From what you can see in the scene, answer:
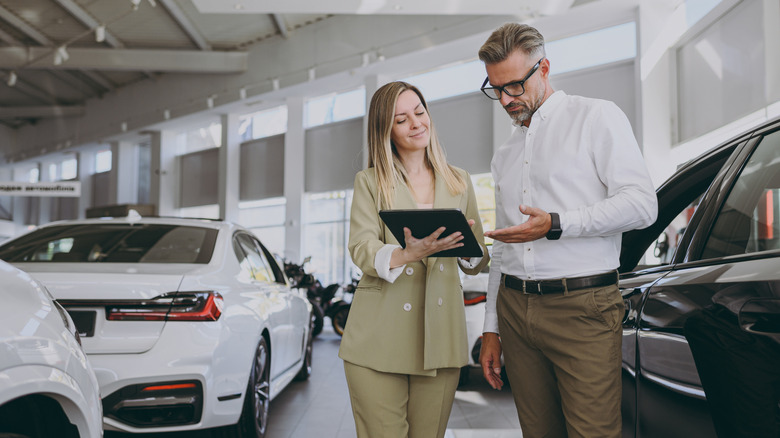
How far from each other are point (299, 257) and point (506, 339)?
565 inches

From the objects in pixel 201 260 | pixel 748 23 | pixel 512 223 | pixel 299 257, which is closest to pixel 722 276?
pixel 512 223

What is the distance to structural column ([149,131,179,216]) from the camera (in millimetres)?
20281

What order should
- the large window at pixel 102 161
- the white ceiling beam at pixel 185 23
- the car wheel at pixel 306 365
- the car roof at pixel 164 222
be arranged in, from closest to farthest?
the car roof at pixel 164 222 < the car wheel at pixel 306 365 < the white ceiling beam at pixel 185 23 < the large window at pixel 102 161

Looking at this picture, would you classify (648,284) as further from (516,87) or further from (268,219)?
(268,219)

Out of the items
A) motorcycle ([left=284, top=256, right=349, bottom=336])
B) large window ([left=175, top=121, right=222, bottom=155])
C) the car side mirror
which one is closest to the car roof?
motorcycle ([left=284, top=256, right=349, bottom=336])

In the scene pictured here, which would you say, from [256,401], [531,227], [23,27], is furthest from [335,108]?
[531,227]

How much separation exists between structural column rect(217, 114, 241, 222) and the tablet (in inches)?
670

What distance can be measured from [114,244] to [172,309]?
0.96 meters

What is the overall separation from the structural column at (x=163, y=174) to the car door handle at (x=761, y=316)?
811 inches

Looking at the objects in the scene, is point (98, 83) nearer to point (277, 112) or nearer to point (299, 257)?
point (277, 112)

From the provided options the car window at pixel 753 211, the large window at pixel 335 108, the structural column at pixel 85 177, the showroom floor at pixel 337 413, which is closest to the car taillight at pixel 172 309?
the showroom floor at pixel 337 413

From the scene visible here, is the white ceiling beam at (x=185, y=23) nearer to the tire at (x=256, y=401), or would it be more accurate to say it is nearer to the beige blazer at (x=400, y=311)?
the tire at (x=256, y=401)

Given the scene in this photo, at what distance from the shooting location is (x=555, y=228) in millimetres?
1547

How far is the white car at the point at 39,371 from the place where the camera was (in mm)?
1288
